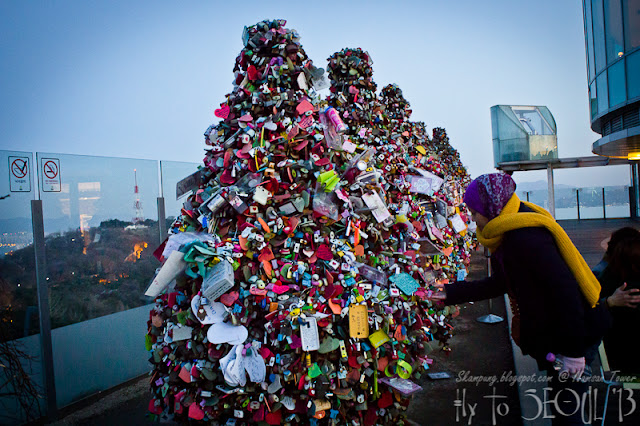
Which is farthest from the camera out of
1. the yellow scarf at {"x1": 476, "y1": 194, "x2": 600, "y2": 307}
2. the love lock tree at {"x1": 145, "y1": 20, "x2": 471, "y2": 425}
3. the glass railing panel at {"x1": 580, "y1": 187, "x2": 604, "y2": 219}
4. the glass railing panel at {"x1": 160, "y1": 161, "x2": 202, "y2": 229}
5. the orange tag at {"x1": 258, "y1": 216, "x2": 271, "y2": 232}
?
the glass railing panel at {"x1": 580, "y1": 187, "x2": 604, "y2": 219}

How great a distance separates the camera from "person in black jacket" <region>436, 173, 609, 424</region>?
181cm

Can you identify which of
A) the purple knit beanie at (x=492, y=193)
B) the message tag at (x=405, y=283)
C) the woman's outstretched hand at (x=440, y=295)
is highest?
the purple knit beanie at (x=492, y=193)

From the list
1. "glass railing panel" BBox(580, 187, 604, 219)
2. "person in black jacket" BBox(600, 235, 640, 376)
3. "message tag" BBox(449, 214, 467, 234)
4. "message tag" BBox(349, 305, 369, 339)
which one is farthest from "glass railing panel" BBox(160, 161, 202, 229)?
"glass railing panel" BBox(580, 187, 604, 219)

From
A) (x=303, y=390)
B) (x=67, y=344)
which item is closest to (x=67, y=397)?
(x=67, y=344)

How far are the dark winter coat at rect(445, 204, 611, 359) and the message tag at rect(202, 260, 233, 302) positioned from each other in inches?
56.6

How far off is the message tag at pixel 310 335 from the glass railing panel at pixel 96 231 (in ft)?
11.0

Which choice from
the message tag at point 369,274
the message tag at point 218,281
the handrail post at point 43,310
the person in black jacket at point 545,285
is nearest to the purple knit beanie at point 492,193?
the person in black jacket at point 545,285

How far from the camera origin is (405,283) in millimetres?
2303

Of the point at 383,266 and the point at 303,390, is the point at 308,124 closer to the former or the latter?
the point at 383,266

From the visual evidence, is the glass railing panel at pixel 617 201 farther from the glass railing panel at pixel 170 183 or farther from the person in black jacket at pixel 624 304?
the glass railing panel at pixel 170 183

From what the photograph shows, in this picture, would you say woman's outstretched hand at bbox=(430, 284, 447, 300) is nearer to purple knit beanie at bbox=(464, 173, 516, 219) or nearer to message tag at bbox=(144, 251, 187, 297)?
purple knit beanie at bbox=(464, 173, 516, 219)

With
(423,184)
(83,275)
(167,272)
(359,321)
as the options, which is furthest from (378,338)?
(83,275)

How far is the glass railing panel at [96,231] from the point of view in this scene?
4109 millimetres

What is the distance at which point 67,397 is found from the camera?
401 cm
